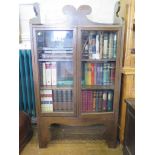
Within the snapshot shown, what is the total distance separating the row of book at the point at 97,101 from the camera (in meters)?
1.88

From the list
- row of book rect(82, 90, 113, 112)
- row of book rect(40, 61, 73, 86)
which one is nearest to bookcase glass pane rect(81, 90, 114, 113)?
row of book rect(82, 90, 113, 112)

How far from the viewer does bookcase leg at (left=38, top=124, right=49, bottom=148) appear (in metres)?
1.86

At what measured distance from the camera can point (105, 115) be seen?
185 centimetres

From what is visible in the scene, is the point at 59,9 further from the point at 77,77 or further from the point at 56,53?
the point at 77,77

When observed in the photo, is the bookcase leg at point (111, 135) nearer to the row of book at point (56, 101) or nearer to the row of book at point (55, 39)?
the row of book at point (56, 101)

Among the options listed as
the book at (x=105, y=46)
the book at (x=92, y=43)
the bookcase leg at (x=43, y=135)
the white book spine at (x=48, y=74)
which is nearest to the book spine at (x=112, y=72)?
the book at (x=105, y=46)

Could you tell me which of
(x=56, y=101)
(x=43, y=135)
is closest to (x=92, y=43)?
(x=56, y=101)

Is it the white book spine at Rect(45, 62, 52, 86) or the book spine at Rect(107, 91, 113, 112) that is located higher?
the white book spine at Rect(45, 62, 52, 86)

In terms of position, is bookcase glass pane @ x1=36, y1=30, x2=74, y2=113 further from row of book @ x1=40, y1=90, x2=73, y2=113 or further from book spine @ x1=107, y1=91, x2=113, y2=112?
book spine @ x1=107, y1=91, x2=113, y2=112

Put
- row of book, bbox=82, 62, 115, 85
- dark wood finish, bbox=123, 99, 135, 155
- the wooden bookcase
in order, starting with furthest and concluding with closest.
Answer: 1. row of book, bbox=82, 62, 115, 85
2. the wooden bookcase
3. dark wood finish, bbox=123, 99, 135, 155

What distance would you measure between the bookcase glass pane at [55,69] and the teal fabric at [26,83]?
1.06 ft

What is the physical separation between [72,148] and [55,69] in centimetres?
88

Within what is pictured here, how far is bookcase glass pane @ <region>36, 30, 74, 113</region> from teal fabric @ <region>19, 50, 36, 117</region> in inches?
12.7
